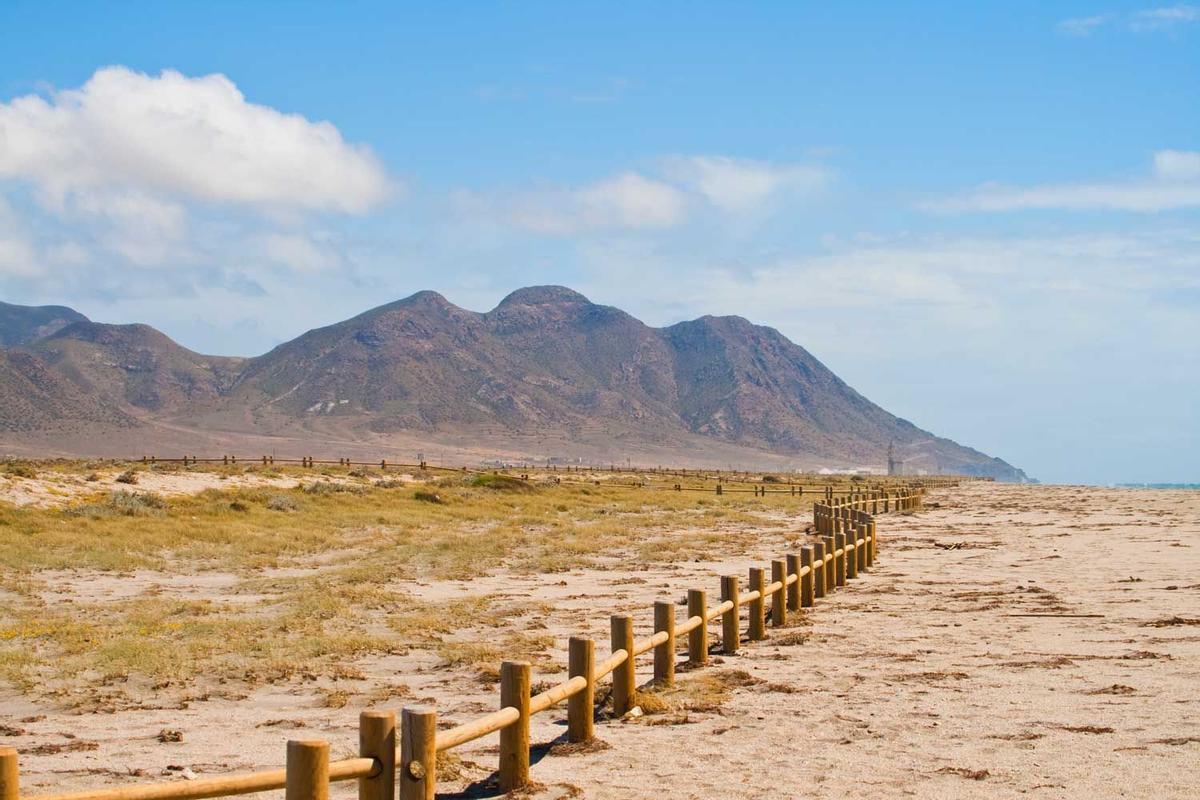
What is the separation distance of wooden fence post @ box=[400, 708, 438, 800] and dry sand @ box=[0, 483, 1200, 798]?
1.53m

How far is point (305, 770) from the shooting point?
543 centimetres

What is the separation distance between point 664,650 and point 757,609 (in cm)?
345

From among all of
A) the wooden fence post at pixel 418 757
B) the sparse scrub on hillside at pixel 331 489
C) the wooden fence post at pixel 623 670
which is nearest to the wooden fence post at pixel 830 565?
the wooden fence post at pixel 623 670

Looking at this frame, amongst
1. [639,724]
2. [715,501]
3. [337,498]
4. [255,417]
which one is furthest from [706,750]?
[255,417]

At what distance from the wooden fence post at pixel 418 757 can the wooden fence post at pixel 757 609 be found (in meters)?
7.90

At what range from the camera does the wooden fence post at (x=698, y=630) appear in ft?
38.5

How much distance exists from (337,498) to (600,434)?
15088 centimetres

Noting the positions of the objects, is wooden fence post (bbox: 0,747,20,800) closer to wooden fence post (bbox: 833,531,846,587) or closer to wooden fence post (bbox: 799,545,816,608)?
wooden fence post (bbox: 799,545,816,608)

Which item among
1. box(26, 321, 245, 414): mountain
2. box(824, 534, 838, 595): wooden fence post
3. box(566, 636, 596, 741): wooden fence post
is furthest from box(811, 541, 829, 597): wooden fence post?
box(26, 321, 245, 414): mountain

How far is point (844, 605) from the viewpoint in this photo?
56.3 ft

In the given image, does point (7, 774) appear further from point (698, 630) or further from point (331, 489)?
point (331, 489)

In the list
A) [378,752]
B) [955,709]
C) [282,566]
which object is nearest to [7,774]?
[378,752]

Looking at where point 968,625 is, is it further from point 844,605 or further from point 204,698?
point 204,698

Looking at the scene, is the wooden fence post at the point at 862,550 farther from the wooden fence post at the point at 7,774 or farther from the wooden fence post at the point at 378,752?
the wooden fence post at the point at 7,774
